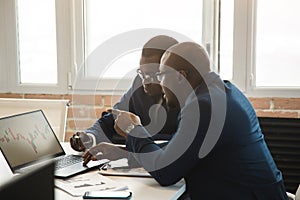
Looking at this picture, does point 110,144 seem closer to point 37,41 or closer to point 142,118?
point 142,118

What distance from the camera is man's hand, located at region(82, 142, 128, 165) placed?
1.78 metres

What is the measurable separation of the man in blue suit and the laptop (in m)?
0.29

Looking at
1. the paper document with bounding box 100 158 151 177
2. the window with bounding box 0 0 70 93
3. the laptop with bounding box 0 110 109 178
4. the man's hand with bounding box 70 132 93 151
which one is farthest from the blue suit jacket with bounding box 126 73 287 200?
the window with bounding box 0 0 70 93

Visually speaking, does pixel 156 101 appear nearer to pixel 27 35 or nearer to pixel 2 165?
pixel 2 165

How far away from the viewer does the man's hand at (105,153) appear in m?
1.78

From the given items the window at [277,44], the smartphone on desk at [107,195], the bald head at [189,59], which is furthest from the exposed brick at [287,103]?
the smartphone on desk at [107,195]

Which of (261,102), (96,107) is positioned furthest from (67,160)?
(261,102)

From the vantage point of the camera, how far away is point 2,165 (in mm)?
1741

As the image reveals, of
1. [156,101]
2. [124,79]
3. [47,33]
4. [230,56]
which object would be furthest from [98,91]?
[230,56]

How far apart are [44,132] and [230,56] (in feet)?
4.27

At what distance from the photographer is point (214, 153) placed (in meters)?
1.50

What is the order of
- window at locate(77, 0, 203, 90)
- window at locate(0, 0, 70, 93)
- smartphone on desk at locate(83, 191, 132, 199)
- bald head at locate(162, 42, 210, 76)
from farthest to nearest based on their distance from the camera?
window at locate(0, 0, 70, 93), window at locate(77, 0, 203, 90), bald head at locate(162, 42, 210, 76), smartphone on desk at locate(83, 191, 132, 199)

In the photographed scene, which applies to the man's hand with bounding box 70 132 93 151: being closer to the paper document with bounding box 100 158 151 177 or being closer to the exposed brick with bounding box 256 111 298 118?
the paper document with bounding box 100 158 151 177

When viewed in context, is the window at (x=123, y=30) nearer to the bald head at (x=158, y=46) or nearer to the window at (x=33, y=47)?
the window at (x=33, y=47)
